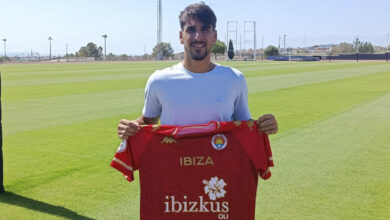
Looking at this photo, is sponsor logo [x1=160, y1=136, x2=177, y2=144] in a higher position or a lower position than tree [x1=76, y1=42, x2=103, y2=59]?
lower

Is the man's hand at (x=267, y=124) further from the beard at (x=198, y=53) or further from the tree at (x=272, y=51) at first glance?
the tree at (x=272, y=51)

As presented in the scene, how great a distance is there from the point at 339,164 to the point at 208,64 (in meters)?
4.37

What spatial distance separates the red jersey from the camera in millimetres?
2740

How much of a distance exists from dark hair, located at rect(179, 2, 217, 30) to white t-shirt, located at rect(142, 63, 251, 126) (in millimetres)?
292

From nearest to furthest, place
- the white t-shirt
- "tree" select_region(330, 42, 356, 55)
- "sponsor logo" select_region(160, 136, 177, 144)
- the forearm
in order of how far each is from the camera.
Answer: the white t-shirt < "sponsor logo" select_region(160, 136, 177, 144) < the forearm < "tree" select_region(330, 42, 356, 55)

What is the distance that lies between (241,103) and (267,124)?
28cm

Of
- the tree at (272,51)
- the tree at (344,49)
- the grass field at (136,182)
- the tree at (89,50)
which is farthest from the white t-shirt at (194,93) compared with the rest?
the tree at (344,49)

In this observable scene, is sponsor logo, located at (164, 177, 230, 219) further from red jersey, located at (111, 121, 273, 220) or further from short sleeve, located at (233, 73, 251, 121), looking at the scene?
short sleeve, located at (233, 73, 251, 121)

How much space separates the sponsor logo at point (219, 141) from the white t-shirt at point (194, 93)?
0.37ft

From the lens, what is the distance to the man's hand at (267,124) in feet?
8.94

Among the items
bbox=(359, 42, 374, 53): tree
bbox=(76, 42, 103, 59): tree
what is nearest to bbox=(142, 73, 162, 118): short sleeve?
bbox=(76, 42, 103, 59): tree

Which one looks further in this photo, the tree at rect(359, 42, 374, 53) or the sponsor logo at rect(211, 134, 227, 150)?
the tree at rect(359, 42, 374, 53)

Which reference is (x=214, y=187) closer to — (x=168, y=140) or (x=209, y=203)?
(x=209, y=203)

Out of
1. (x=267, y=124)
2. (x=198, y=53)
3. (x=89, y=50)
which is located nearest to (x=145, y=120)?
(x=198, y=53)
